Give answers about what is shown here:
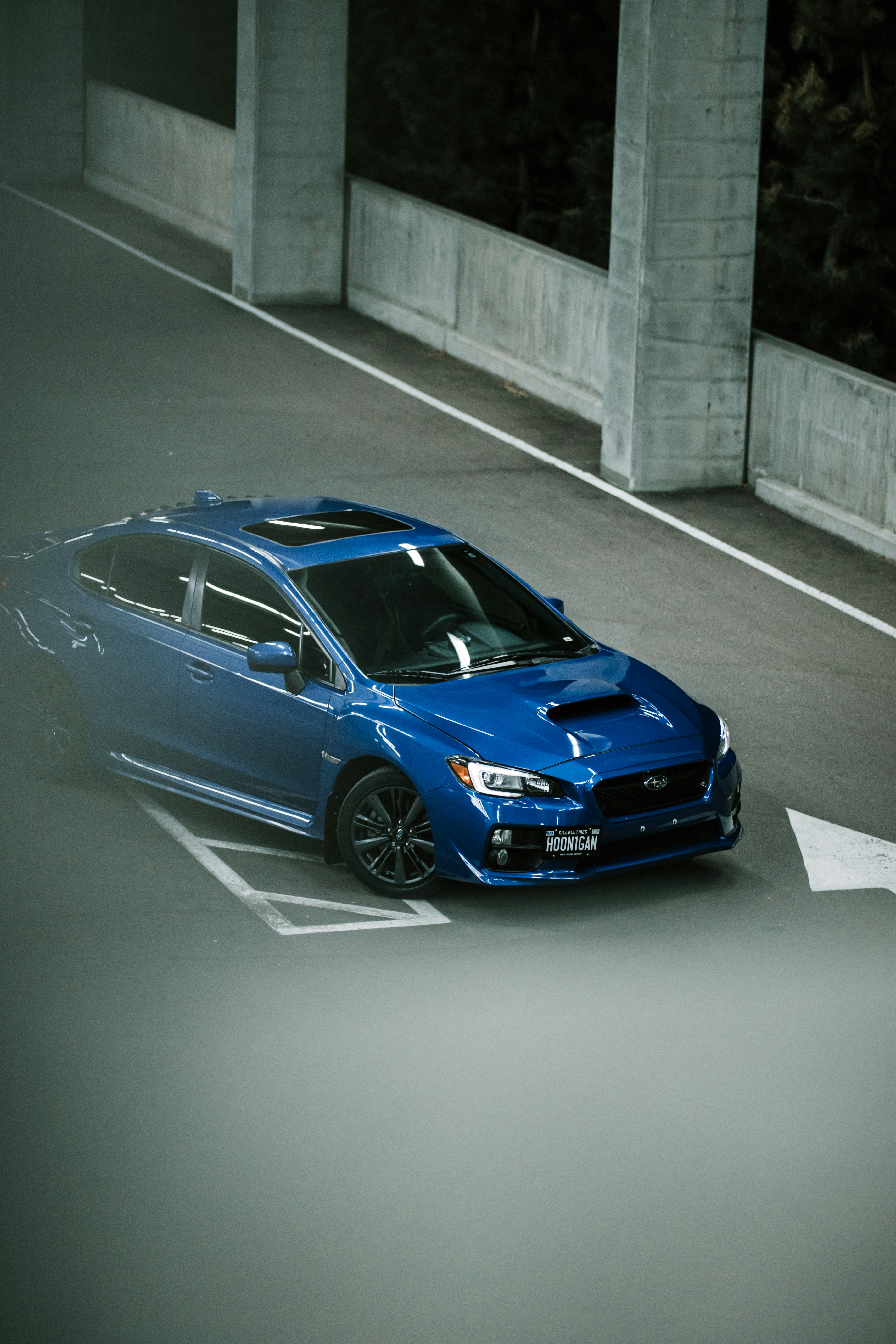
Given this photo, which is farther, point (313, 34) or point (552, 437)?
point (313, 34)

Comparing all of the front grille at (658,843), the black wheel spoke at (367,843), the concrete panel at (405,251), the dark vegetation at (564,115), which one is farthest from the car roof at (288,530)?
the dark vegetation at (564,115)

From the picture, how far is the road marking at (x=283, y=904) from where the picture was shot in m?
9.21

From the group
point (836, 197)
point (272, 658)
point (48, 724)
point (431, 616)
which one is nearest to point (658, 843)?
point (431, 616)

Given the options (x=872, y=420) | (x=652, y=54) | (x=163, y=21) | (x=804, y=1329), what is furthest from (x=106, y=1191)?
(x=163, y=21)

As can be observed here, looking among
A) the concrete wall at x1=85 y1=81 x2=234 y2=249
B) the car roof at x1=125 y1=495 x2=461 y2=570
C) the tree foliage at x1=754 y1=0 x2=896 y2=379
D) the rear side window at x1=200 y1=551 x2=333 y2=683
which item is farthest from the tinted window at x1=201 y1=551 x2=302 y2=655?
the tree foliage at x1=754 y1=0 x2=896 y2=379

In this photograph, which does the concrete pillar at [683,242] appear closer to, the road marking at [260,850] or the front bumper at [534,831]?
the road marking at [260,850]

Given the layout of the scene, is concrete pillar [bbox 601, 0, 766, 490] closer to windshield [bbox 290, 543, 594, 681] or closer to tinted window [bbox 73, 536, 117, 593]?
windshield [bbox 290, 543, 594, 681]

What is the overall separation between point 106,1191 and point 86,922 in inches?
106

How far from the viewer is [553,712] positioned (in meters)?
9.30

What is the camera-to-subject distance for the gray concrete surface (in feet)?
19.8

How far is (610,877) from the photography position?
10000 mm

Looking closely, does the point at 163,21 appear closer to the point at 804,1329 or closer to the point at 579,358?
the point at 579,358

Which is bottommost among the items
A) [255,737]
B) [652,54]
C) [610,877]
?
[610,877]

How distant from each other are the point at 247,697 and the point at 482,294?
A: 14.4 metres
